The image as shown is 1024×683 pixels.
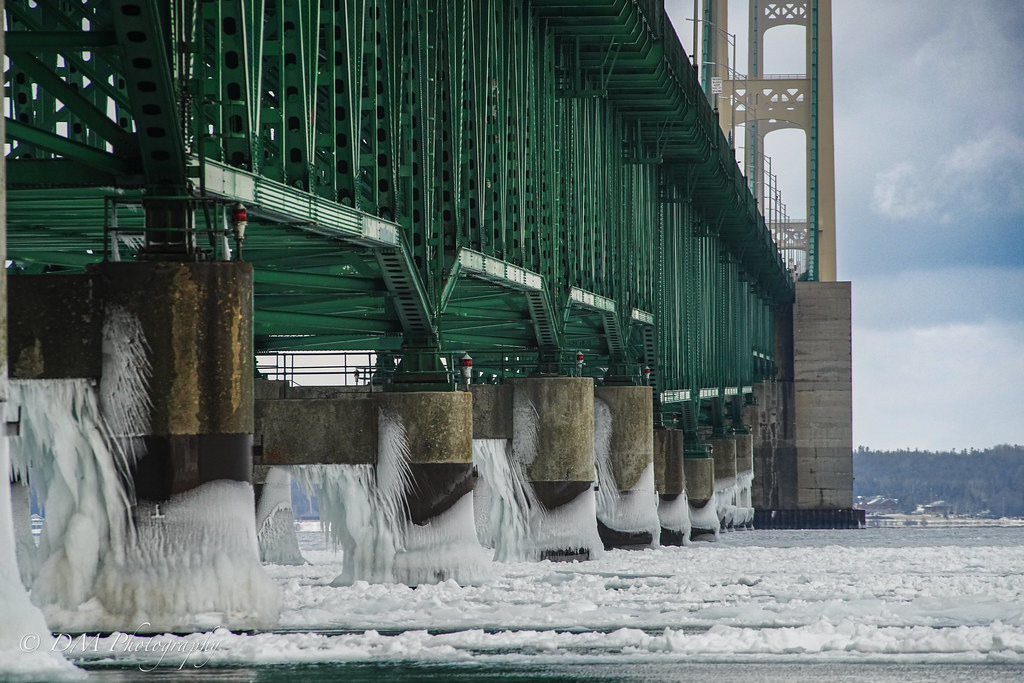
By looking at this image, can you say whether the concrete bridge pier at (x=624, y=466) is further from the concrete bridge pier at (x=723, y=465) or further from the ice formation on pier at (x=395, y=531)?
the concrete bridge pier at (x=723, y=465)

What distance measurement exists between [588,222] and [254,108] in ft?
83.3

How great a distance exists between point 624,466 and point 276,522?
9.39m

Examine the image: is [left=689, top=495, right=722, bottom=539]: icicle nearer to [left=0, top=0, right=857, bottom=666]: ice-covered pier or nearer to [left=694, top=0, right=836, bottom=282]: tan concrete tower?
[left=0, top=0, right=857, bottom=666]: ice-covered pier

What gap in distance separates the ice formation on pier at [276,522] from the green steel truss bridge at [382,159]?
3005 mm

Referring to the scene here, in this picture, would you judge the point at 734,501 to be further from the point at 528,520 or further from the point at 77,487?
the point at 77,487

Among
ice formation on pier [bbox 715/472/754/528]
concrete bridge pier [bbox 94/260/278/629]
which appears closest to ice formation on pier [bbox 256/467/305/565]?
→ concrete bridge pier [bbox 94/260/278/629]

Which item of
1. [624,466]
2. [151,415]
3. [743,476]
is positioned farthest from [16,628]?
[743,476]

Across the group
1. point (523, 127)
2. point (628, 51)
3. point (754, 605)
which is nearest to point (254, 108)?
point (754, 605)

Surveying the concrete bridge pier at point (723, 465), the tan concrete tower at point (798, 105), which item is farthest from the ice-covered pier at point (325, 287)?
the tan concrete tower at point (798, 105)

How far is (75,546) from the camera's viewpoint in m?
17.9

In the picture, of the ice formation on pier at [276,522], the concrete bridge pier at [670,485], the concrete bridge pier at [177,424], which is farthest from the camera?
the concrete bridge pier at [670,485]

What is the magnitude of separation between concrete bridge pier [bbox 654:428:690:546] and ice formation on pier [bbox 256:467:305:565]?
18028mm

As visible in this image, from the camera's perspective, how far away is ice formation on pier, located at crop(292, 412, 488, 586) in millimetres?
28422

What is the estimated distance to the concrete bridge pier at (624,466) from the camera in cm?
4484
